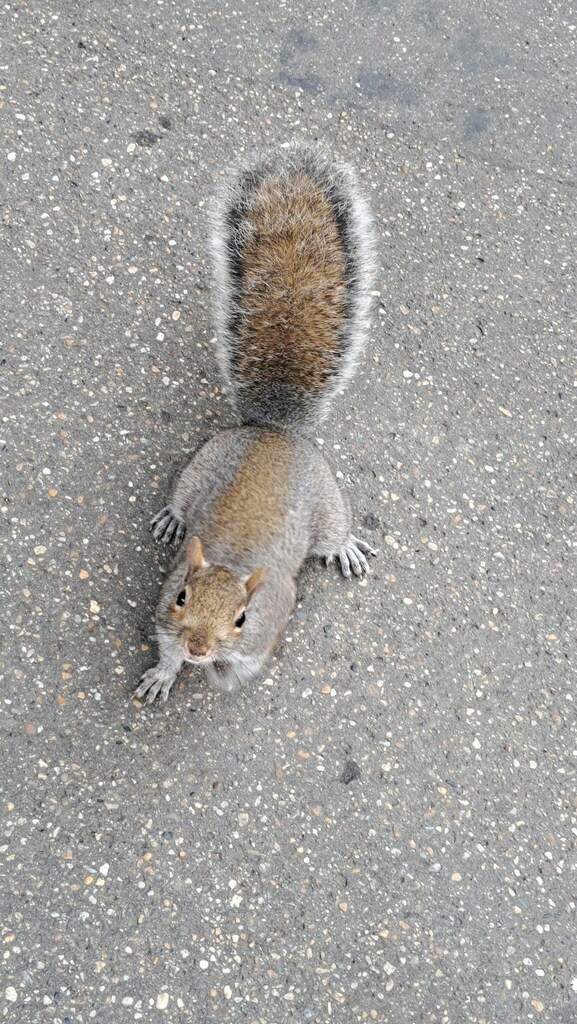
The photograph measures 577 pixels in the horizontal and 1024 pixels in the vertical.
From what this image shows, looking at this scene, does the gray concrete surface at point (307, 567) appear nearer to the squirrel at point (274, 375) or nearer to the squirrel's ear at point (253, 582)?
the squirrel at point (274, 375)

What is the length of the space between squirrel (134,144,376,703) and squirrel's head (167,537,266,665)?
166mm

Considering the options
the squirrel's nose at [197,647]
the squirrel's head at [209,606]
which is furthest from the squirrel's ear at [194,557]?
the squirrel's nose at [197,647]

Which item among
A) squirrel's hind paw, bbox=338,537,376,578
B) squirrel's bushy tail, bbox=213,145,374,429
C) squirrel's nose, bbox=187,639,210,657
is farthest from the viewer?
squirrel's hind paw, bbox=338,537,376,578

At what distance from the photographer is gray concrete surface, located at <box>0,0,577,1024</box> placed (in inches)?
74.4

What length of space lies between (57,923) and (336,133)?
2.42m

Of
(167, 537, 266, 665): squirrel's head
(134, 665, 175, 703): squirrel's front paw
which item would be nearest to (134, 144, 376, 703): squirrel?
(134, 665, 175, 703): squirrel's front paw

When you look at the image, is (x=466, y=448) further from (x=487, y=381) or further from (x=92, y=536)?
(x=92, y=536)

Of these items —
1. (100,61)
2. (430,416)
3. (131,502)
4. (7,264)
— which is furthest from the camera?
(100,61)

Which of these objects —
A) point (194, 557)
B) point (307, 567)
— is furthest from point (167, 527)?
point (194, 557)

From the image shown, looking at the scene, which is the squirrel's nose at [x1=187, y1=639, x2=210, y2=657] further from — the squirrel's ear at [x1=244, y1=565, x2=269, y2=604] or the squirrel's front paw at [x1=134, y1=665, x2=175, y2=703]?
the squirrel's front paw at [x1=134, y1=665, x2=175, y2=703]

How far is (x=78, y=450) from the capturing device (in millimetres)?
2291

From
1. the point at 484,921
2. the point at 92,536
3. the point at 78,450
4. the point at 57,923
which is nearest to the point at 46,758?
the point at 57,923

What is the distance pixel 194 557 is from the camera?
1741 millimetres

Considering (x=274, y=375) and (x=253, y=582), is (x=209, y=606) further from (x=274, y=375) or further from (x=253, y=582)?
(x=274, y=375)
